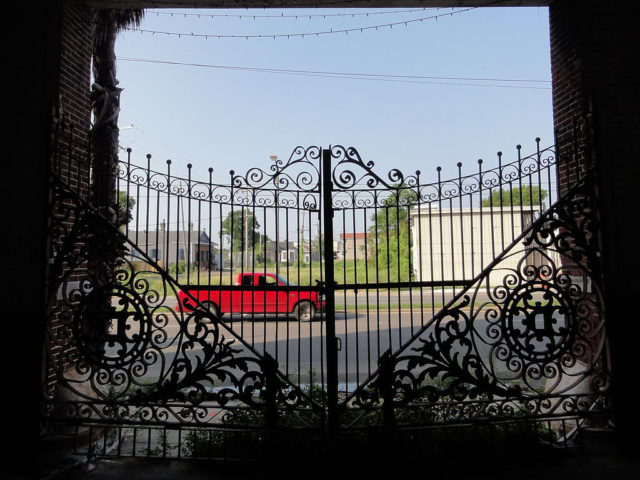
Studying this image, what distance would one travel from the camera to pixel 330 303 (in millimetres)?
3949

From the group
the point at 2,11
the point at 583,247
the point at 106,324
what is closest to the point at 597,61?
the point at 583,247

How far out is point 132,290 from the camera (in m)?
4.04

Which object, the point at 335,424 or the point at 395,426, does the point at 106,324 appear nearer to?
the point at 335,424

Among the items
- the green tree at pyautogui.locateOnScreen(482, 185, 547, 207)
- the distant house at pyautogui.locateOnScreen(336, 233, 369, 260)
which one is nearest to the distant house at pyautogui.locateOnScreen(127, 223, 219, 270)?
the distant house at pyautogui.locateOnScreen(336, 233, 369, 260)

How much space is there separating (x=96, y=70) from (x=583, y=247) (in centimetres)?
664

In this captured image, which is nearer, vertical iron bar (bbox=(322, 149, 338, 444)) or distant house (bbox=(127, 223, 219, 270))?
vertical iron bar (bbox=(322, 149, 338, 444))

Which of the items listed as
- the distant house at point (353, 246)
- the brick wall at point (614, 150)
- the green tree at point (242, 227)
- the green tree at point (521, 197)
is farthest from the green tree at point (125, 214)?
the brick wall at point (614, 150)

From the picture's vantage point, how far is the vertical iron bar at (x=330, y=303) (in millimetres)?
3777

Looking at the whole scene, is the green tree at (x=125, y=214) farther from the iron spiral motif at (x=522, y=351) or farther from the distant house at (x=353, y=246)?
the iron spiral motif at (x=522, y=351)

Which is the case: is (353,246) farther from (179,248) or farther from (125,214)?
(179,248)

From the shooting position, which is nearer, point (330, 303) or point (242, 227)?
point (330, 303)

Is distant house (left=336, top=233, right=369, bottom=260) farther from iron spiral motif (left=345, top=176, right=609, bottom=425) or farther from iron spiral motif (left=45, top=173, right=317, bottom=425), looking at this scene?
iron spiral motif (left=45, top=173, right=317, bottom=425)

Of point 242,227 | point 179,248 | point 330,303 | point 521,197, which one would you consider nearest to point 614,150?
point 521,197

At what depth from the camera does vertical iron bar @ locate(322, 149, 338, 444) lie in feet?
12.4
